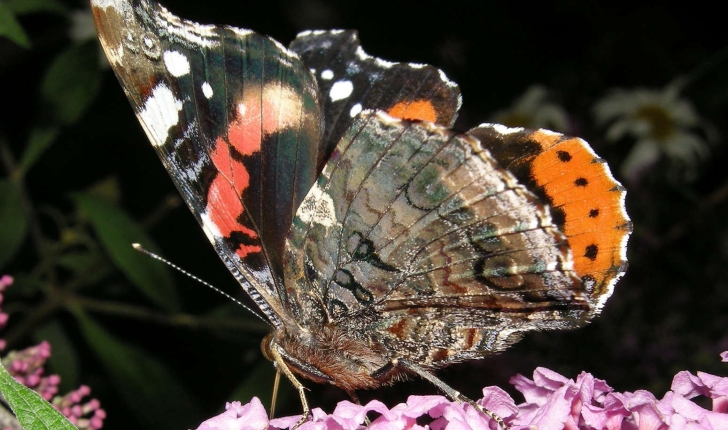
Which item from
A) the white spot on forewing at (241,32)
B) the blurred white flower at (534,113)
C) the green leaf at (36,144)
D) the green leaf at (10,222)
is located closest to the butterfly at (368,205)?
the white spot on forewing at (241,32)

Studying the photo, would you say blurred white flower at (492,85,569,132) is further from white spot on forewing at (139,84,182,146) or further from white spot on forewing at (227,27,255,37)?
white spot on forewing at (139,84,182,146)

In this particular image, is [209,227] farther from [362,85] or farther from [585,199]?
[585,199]

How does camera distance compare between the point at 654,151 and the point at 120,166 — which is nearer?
the point at 120,166

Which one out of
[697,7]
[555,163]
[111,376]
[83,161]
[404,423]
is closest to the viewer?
[404,423]

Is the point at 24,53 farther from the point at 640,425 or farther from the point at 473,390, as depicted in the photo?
the point at 640,425

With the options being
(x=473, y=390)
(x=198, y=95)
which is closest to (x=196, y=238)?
(x=473, y=390)

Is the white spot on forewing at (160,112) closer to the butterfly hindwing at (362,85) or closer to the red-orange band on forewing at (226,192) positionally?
the red-orange band on forewing at (226,192)
